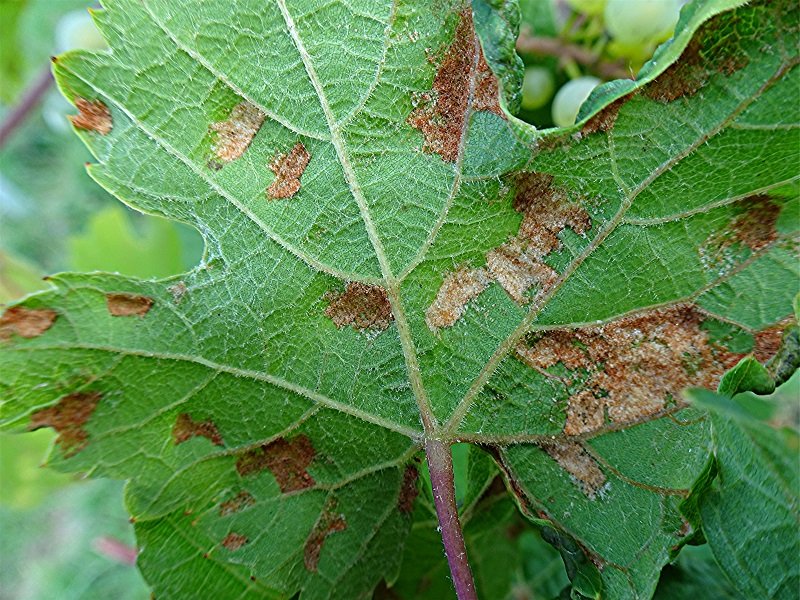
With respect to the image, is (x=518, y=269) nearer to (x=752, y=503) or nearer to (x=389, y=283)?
(x=389, y=283)

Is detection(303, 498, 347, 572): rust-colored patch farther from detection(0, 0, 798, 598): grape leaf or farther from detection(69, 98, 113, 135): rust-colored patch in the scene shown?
detection(69, 98, 113, 135): rust-colored patch

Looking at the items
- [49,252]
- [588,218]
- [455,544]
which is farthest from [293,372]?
[49,252]

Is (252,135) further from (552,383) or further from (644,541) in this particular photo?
(644,541)

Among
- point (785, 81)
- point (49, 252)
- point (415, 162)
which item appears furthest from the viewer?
point (49, 252)

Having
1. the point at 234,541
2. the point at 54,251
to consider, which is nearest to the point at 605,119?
the point at 234,541

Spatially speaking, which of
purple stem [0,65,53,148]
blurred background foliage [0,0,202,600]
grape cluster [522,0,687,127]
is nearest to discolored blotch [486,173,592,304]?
grape cluster [522,0,687,127]

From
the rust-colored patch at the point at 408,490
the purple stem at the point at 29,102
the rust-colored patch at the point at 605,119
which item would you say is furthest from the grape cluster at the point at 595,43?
the purple stem at the point at 29,102

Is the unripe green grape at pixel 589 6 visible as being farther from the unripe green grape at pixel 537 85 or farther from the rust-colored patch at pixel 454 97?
the rust-colored patch at pixel 454 97
